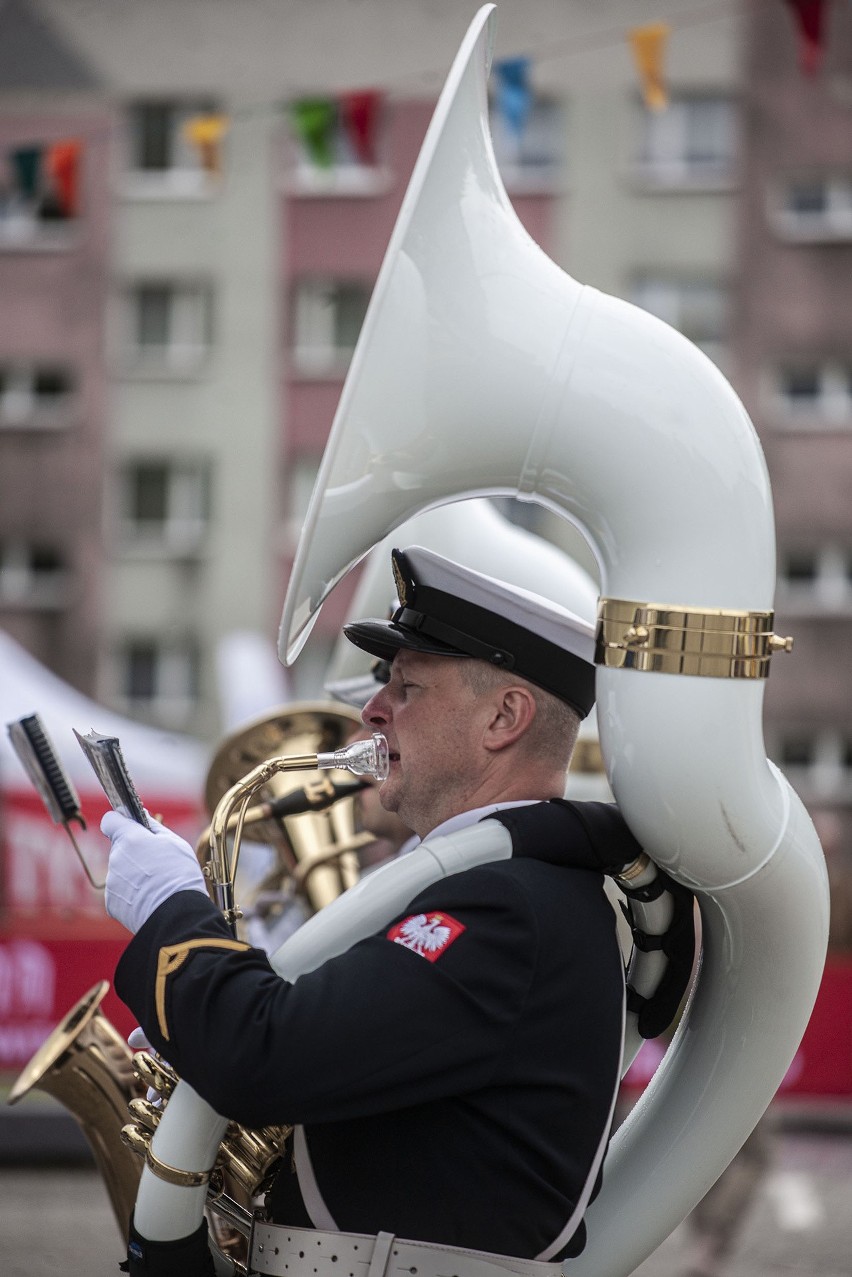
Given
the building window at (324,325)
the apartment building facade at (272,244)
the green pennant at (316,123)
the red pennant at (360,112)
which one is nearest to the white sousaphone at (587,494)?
the red pennant at (360,112)

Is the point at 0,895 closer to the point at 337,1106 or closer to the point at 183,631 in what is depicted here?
the point at 183,631

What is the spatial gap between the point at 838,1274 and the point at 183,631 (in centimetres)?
1647

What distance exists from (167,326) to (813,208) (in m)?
8.65

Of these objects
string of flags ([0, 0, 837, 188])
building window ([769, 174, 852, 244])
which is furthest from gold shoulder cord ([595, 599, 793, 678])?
building window ([769, 174, 852, 244])

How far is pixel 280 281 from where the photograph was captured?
22.2 m

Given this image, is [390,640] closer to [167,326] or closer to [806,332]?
[806,332]

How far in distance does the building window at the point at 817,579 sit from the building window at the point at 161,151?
→ 933 centimetres

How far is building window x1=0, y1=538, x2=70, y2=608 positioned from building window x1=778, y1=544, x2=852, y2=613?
9572 mm

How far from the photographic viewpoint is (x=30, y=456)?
74.4 feet

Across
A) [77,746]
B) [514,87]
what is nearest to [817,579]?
[77,746]

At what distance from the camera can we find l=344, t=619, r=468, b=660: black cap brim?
2.29 m

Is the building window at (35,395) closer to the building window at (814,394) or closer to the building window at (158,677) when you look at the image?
the building window at (158,677)

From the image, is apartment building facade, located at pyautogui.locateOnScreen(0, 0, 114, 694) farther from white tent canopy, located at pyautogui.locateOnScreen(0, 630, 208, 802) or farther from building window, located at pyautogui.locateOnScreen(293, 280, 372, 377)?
white tent canopy, located at pyautogui.locateOnScreen(0, 630, 208, 802)

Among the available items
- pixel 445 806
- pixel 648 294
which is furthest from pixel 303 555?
pixel 648 294
